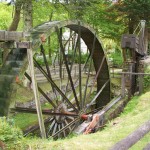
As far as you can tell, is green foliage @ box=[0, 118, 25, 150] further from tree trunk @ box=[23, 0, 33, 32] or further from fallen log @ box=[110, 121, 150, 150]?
tree trunk @ box=[23, 0, 33, 32]

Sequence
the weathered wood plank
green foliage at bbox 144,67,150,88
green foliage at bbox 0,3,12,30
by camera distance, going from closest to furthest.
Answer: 1. the weathered wood plank
2. green foliage at bbox 144,67,150,88
3. green foliage at bbox 0,3,12,30

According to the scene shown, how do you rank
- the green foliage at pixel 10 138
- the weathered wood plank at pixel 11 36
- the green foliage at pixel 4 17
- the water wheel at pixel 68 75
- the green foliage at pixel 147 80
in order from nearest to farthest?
the green foliage at pixel 10 138 → the weathered wood plank at pixel 11 36 → the water wheel at pixel 68 75 → the green foliage at pixel 147 80 → the green foliage at pixel 4 17

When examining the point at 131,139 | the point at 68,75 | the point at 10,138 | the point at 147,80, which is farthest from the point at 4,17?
the point at 131,139

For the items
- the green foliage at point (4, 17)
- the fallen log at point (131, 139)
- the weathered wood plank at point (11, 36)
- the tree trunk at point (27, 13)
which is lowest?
the fallen log at point (131, 139)

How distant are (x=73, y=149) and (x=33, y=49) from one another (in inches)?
139

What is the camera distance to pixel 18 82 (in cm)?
766

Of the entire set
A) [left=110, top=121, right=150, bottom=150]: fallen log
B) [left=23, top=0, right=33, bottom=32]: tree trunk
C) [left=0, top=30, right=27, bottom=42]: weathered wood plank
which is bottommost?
[left=110, top=121, right=150, bottom=150]: fallen log

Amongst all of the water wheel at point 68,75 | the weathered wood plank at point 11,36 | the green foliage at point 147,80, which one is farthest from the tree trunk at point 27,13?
the weathered wood plank at point 11,36

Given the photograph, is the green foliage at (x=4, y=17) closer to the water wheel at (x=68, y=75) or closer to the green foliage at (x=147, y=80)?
the water wheel at (x=68, y=75)

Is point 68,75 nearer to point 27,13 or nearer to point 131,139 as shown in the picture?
point 131,139

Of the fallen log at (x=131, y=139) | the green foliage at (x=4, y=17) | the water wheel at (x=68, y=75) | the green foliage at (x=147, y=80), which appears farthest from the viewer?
the green foliage at (x=4, y=17)

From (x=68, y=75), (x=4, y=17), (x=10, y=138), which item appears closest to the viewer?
(x=10, y=138)

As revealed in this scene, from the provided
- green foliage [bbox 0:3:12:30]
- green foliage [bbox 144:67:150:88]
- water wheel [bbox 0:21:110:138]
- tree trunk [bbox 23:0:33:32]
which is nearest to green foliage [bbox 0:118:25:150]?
water wheel [bbox 0:21:110:138]

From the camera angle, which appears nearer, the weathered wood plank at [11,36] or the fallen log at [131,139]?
the fallen log at [131,139]
